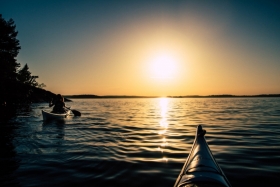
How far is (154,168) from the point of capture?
19.3ft

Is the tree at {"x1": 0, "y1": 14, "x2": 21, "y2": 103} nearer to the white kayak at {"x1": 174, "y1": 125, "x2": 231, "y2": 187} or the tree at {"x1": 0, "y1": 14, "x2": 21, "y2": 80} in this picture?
the tree at {"x1": 0, "y1": 14, "x2": 21, "y2": 80}

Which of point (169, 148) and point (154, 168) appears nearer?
point (154, 168)

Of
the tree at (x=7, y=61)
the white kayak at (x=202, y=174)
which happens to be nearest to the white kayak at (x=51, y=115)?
the tree at (x=7, y=61)

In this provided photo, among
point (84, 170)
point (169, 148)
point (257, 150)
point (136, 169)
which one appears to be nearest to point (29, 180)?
point (84, 170)

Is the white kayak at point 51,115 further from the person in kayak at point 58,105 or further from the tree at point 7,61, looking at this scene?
the tree at point 7,61

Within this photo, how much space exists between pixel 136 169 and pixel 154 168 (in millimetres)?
569

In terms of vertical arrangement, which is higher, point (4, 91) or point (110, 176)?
point (4, 91)

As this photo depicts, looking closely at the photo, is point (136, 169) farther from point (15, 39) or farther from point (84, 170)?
point (15, 39)

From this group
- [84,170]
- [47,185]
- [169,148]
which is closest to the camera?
[47,185]

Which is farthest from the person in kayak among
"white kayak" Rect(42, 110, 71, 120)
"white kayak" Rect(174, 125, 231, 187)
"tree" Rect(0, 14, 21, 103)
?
"white kayak" Rect(174, 125, 231, 187)

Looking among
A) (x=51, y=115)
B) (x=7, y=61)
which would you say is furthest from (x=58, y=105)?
(x=7, y=61)

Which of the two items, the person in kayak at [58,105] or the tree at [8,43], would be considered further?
the tree at [8,43]

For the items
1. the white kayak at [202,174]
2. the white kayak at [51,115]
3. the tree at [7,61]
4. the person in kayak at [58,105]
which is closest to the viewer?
the white kayak at [202,174]

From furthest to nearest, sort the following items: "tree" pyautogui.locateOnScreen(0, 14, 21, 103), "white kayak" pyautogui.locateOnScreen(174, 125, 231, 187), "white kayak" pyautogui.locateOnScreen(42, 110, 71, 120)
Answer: "tree" pyautogui.locateOnScreen(0, 14, 21, 103), "white kayak" pyautogui.locateOnScreen(42, 110, 71, 120), "white kayak" pyautogui.locateOnScreen(174, 125, 231, 187)
